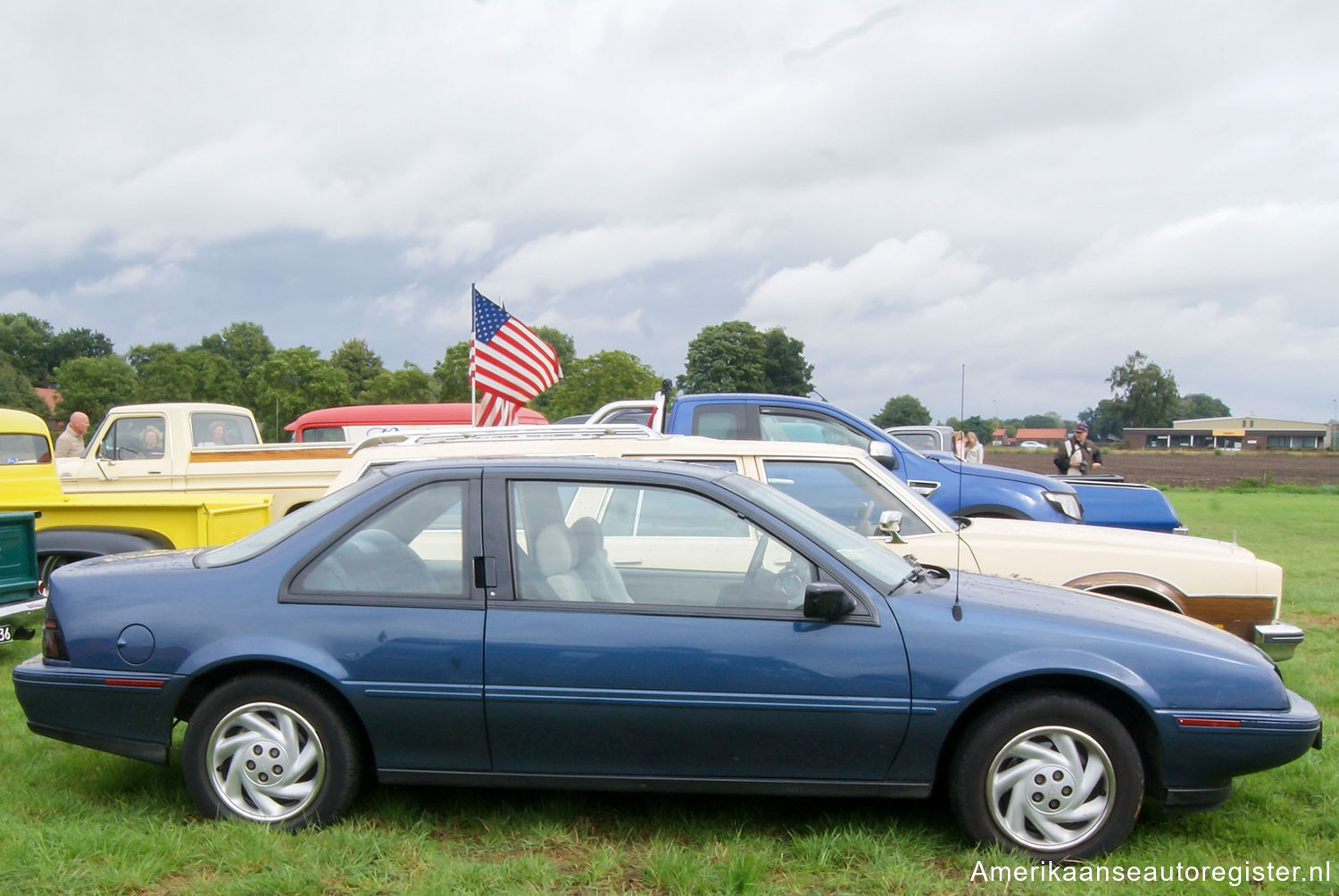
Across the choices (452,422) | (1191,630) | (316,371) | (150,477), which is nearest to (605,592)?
(1191,630)

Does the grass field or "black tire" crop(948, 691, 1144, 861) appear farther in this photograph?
"black tire" crop(948, 691, 1144, 861)

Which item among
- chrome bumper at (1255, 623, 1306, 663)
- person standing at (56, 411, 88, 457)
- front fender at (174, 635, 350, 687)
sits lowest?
chrome bumper at (1255, 623, 1306, 663)

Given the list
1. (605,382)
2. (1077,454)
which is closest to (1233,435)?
(605,382)

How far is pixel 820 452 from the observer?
19.9ft

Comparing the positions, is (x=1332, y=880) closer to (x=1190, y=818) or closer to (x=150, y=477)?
(x=1190, y=818)

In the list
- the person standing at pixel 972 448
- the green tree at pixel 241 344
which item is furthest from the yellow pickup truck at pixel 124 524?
the green tree at pixel 241 344

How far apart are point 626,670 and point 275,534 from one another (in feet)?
5.24

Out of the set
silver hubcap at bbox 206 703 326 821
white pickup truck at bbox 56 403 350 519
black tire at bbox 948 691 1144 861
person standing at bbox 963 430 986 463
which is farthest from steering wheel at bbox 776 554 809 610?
person standing at bbox 963 430 986 463

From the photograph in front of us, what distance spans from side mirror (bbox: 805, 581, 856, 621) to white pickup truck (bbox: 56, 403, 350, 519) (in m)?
7.88

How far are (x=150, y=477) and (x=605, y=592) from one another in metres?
9.02

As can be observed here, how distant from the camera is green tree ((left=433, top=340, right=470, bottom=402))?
171 ft

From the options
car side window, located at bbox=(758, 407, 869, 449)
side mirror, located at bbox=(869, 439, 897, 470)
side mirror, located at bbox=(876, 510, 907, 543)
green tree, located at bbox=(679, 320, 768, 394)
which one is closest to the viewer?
side mirror, located at bbox=(876, 510, 907, 543)

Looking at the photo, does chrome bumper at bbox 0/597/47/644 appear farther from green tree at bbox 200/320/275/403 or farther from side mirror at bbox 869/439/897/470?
green tree at bbox 200/320/275/403

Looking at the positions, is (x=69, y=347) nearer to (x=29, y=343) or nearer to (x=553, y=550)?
(x=29, y=343)
